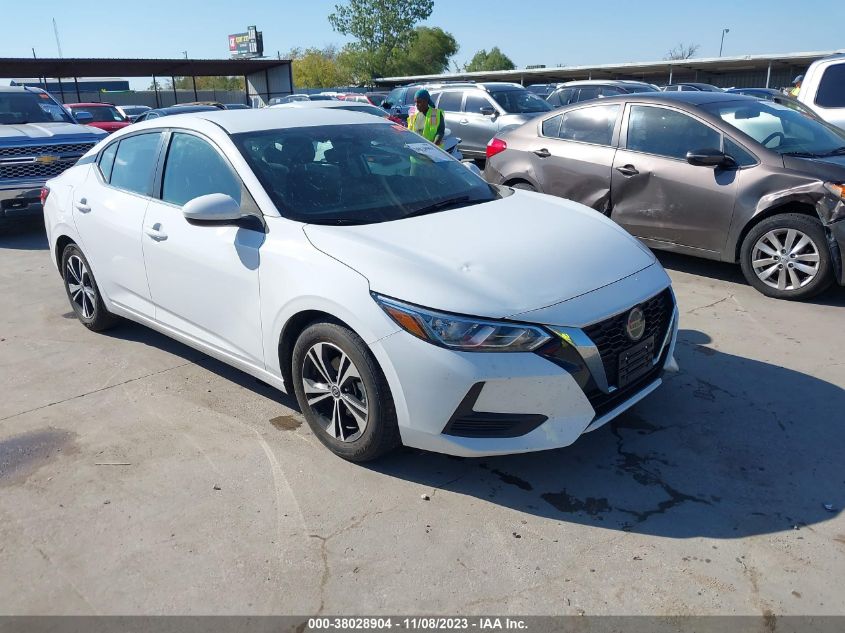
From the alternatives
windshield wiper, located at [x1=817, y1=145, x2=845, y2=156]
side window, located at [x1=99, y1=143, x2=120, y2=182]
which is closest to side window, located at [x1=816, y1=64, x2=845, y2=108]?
windshield wiper, located at [x1=817, y1=145, x2=845, y2=156]

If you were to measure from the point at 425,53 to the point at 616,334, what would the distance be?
96500 millimetres

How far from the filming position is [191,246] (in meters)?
4.02

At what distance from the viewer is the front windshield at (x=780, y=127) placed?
6.03 metres

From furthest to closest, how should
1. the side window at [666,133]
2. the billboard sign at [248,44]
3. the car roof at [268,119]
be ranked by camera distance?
1. the billboard sign at [248,44]
2. the side window at [666,133]
3. the car roof at [268,119]

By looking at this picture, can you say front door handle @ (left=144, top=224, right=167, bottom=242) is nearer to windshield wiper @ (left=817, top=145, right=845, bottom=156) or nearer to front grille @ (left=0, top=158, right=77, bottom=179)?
windshield wiper @ (left=817, top=145, right=845, bottom=156)

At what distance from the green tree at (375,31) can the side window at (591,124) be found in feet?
262

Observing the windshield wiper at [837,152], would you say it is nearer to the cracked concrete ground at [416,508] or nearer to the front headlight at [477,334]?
the cracked concrete ground at [416,508]

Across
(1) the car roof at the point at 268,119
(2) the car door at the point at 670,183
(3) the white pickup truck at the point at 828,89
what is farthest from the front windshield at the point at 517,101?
(1) the car roof at the point at 268,119

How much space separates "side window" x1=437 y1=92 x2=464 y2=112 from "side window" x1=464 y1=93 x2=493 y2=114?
0.64 feet

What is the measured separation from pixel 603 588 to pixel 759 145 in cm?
464

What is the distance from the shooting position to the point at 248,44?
81.4 metres

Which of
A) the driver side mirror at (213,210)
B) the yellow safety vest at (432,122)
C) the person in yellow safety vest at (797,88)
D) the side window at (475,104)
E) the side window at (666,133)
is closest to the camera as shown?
the driver side mirror at (213,210)

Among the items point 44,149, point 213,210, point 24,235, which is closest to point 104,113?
point 24,235
